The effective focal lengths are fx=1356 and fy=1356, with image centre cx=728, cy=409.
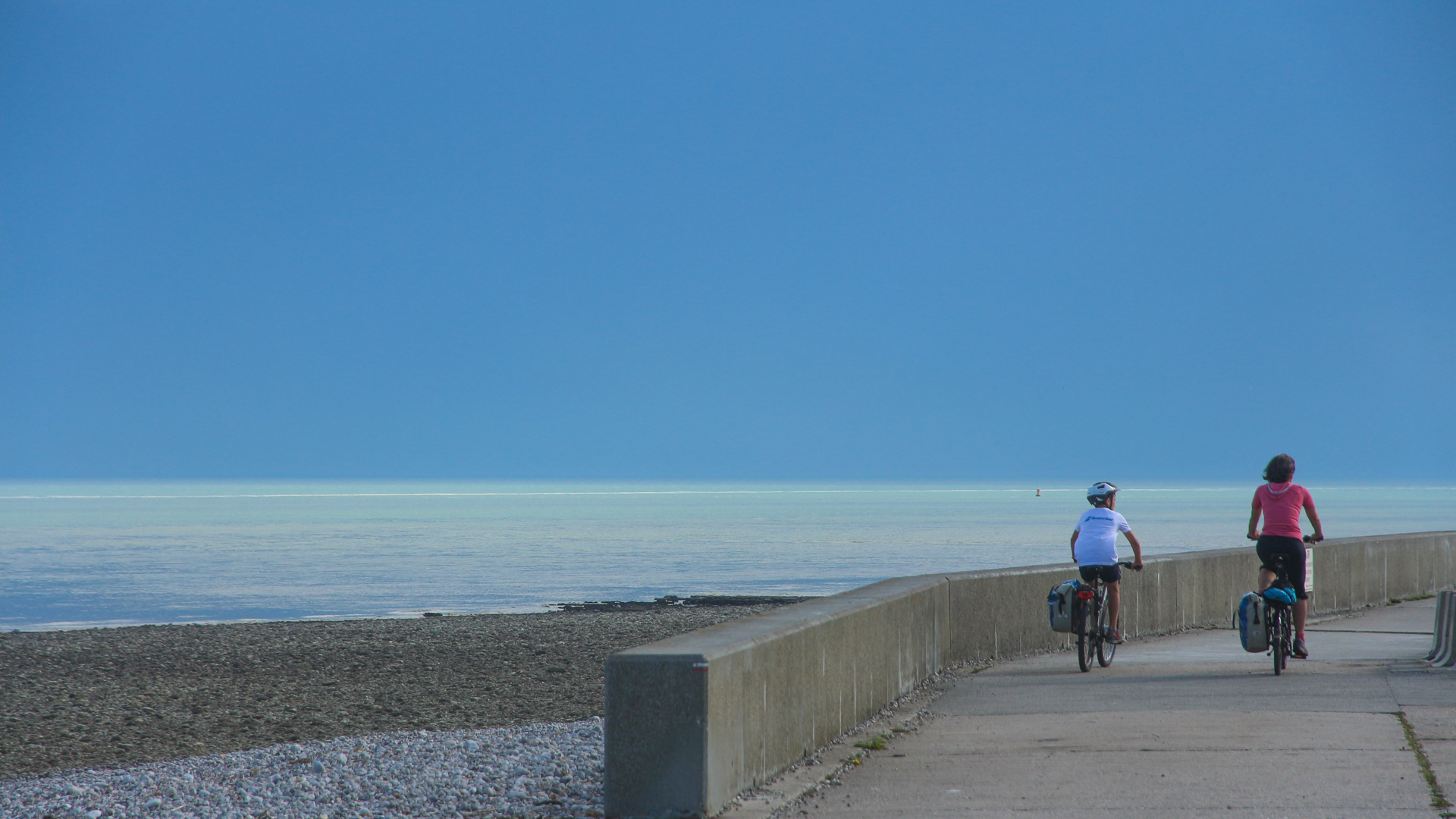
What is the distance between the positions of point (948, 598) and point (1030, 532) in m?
60.2

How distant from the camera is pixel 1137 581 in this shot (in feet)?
44.7

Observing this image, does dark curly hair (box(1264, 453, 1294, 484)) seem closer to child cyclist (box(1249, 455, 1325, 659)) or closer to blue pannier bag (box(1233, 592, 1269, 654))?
child cyclist (box(1249, 455, 1325, 659))

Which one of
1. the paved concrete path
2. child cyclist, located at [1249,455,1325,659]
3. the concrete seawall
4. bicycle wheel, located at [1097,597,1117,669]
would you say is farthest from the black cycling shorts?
child cyclist, located at [1249,455,1325,659]

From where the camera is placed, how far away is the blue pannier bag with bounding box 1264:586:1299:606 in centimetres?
1026

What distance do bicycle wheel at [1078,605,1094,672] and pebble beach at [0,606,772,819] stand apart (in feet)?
12.8

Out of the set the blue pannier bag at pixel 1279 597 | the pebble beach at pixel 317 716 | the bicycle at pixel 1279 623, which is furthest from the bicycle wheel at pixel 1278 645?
the pebble beach at pixel 317 716

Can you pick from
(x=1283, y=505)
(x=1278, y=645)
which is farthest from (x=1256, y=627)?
(x=1283, y=505)

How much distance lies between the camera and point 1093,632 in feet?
35.6

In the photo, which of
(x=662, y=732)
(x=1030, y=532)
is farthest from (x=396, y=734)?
(x=1030, y=532)

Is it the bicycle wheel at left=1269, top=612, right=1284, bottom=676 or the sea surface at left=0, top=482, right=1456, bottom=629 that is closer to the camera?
the bicycle wheel at left=1269, top=612, right=1284, bottom=676

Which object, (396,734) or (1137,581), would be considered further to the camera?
(1137,581)

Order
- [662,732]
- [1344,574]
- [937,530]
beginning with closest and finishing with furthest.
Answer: [662,732] < [1344,574] < [937,530]

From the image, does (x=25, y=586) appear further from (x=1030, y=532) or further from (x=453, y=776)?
(x=1030, y=532)

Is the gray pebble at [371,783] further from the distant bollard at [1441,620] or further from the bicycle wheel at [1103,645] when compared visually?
the distant bollard at [1441,620]
